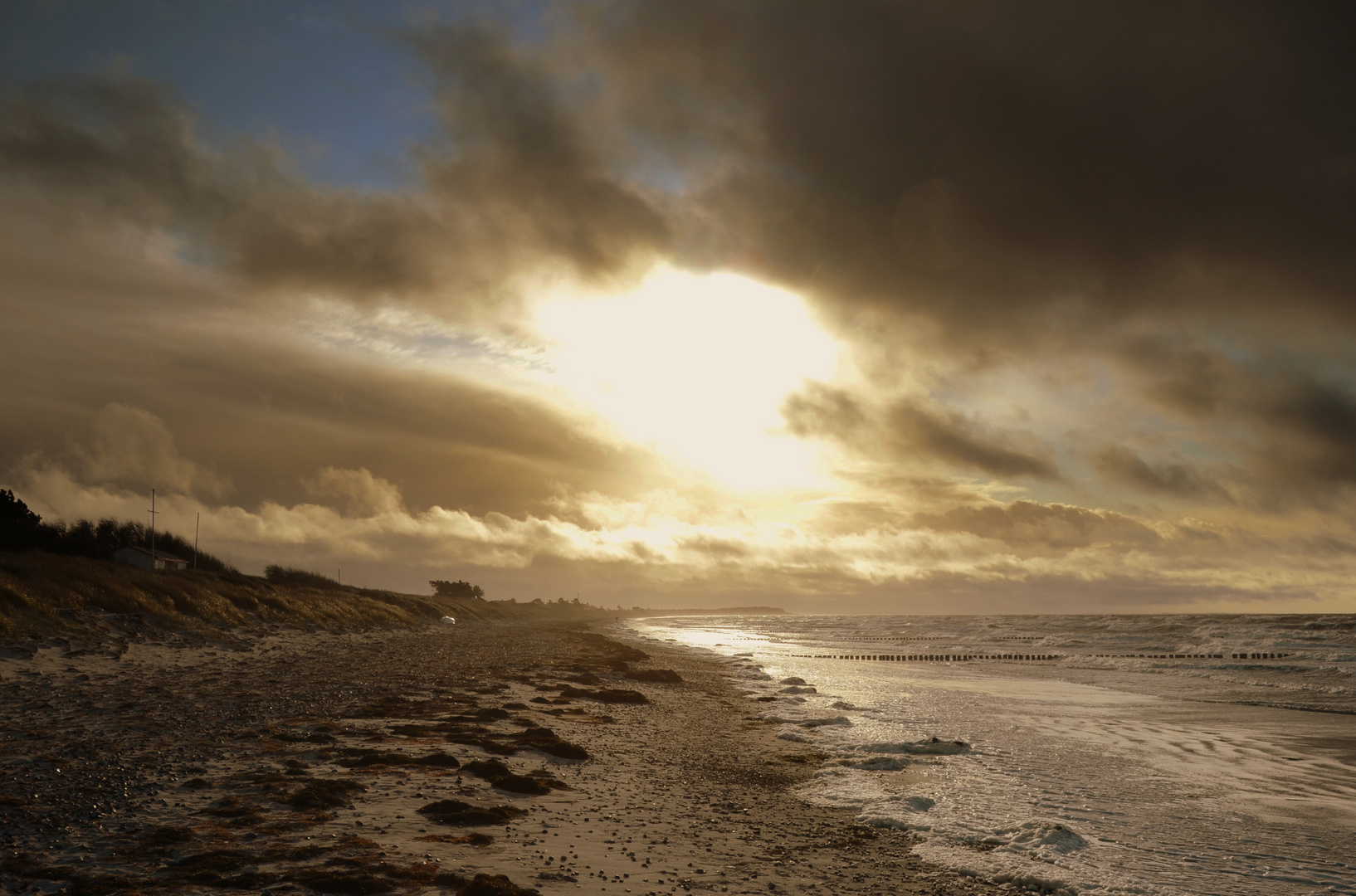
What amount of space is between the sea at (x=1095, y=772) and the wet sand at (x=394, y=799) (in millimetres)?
1182

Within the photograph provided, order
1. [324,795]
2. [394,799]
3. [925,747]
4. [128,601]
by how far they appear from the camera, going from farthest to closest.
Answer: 1. [128,601]
2. [925,747]
3. [394,799]
4. [324,795]

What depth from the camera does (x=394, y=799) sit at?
10562 mm

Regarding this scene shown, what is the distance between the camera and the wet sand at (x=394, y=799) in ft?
25.2

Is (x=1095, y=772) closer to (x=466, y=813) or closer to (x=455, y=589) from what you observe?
(x=466, y=813)

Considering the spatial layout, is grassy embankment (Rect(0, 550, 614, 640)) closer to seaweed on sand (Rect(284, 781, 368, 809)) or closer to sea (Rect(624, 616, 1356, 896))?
seaweed on sand (Rect(284, 781, 368, 809))

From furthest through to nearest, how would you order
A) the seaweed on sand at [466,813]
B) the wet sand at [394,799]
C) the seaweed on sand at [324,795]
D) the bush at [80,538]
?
1. the bush at [80,538]
2. the seaweed on sand at [324,795]
3. the seaweed on sand at [466,813]
4. the wet sand at [394,799]

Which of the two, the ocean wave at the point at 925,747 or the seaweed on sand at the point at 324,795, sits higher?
the seaweed on sand at the point at 324,795

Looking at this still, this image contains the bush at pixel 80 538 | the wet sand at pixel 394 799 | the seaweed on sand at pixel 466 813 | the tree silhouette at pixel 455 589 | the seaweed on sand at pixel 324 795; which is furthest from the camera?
the tree silhouette at pixel 455 589

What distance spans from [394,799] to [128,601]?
1239 inches

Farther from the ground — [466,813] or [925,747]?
[466,813]

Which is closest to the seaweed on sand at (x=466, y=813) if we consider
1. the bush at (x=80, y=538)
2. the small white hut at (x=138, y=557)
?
the bush at (x=80, y=538)

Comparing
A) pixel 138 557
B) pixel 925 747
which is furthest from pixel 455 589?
pixel 925 747

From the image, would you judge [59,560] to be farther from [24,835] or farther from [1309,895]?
[1309,895]

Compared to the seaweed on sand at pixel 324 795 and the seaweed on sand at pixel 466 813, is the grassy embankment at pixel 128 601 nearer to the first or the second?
the seaweed on sand at pixel 324 795
